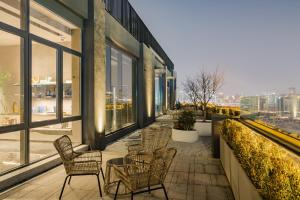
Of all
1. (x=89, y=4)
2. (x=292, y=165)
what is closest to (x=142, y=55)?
(x=89, y=4)

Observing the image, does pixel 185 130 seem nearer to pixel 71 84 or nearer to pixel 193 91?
pixel 71 84

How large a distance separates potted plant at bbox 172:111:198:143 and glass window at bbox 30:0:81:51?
13.7 ft

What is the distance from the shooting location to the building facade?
4.30 m

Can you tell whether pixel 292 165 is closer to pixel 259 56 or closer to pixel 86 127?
pixel 86 127

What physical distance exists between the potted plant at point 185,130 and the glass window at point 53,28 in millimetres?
4162

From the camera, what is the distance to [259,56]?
64125 millimetres

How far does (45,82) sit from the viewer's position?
19.6 ft

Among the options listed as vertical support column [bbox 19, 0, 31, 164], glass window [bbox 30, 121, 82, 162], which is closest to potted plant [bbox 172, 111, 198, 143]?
glass window [bbox 30, 121, 82, 162]

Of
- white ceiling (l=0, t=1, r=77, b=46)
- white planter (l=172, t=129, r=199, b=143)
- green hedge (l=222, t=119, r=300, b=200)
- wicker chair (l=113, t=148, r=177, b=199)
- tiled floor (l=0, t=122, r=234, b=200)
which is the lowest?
tiled floor (l=0, t=122, r=234, b=200)

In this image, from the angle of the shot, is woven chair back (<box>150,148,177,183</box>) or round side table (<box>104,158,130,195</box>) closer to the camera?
woven chair back (<box>150,148,177,183</box>)

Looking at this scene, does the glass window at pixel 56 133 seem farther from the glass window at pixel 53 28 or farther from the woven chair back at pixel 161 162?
the woven chair back at pixel 161 162

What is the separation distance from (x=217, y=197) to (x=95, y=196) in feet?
5.85

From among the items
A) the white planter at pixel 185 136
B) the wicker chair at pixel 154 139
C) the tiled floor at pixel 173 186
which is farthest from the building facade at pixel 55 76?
the white planter at pixel 185 136

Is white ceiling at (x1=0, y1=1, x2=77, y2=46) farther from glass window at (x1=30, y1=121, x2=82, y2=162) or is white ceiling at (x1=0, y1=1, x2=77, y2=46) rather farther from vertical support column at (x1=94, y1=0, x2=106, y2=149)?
glass window at (x1=30, y1=121, x2=82, y2=162)
